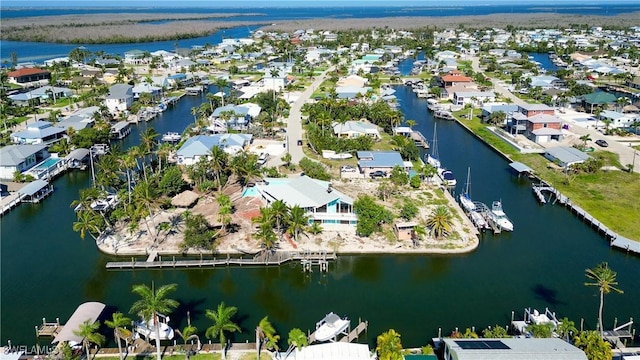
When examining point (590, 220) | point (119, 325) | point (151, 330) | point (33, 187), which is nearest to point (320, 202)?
point (151, 330)

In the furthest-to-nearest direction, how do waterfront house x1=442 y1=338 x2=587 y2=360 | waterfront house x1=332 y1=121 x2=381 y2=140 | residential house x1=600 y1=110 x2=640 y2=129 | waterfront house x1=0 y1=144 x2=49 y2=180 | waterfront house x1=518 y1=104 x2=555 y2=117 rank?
residential house x1=600 y1=110 x2=640 y2=129, waterfront house x1=518 y1=104 x2=555 y2=117, waterfront house x1=332 y1=121 x2=381 y2=140, waterfront house x1=0 y1=144 x2=49 y2=180, waterfront house x1=442 y1=338 x2=587 y2=360

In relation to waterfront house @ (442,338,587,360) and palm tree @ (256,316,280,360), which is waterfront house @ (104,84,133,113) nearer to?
palm tree @ (256,316,280,360)

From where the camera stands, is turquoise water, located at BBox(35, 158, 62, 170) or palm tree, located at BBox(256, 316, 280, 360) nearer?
palm tree, located at BBox(256, 316, 280, 360)

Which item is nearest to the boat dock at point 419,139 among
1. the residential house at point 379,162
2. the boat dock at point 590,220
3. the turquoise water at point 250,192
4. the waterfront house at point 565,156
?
the residential house at point 379,162

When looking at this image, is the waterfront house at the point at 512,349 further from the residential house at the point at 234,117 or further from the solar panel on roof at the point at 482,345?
the residential house at the point at 234,117

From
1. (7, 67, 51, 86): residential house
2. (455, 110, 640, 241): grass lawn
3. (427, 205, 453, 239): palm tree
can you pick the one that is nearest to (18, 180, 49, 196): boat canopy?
(427, 205, 453, 239): palm tree

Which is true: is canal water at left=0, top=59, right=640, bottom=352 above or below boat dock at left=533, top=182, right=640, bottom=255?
below

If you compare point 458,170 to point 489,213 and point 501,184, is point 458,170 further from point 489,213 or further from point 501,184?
point 489,213
